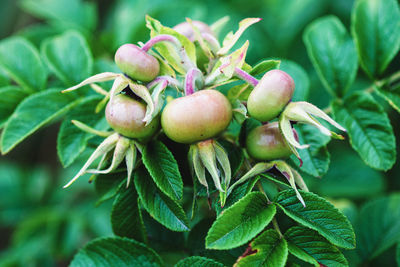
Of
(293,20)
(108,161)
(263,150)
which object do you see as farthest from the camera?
(293,20)

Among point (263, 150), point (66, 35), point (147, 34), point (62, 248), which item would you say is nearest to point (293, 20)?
point (147, 34)

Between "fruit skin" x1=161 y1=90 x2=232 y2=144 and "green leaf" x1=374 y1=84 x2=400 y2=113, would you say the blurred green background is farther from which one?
"fruit skin" x1=161 y1=90 x2=232 y2=144

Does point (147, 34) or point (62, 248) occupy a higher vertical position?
point (147, 34)

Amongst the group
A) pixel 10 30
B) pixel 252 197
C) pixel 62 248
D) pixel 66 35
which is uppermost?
pixel 66 35

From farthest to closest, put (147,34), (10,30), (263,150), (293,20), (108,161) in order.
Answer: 1. (10,30)
2. (293,20)
3. (147,34)
4. (108,161)
5. (263,150)

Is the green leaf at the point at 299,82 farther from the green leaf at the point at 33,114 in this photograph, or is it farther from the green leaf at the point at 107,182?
the green leaf at the point at 33,114

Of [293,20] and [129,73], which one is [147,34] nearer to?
[129,73]

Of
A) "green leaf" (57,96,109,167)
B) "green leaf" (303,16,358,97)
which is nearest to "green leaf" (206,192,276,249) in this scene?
"green leaf" (57,96,109,167)

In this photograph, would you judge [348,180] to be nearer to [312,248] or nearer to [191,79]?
[312,248]
